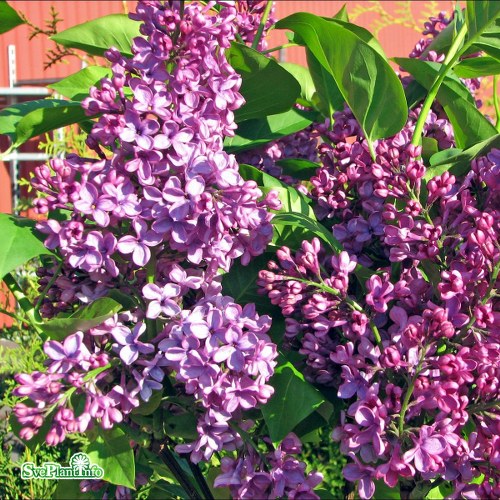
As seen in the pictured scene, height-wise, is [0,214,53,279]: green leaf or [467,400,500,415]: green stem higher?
[0,214,53,279]: green leaf

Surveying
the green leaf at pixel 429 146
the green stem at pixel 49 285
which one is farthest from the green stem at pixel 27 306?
the green leaf at pixel 429 146

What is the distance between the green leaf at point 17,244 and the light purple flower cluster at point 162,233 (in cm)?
4

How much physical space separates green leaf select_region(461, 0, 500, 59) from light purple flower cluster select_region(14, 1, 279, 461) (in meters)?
0.26

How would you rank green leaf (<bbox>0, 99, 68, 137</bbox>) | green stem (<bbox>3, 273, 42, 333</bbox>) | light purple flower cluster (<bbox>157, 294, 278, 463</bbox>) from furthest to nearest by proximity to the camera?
green leaf (<bbox>0, 99, 68, 137</bbox>) < green stem (<bbox>3, 273, 42, 333</bbox>) < light purple flower cluster (<bbox>157, 294, 278, 463</bbox>)

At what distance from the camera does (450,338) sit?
751mm

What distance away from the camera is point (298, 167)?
3.26ft

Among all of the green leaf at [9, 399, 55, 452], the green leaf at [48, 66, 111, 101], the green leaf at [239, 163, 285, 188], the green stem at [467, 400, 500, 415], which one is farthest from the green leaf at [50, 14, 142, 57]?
the green stem at [467, 400, 500, 415]

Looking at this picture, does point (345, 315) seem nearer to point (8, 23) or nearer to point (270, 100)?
point (270, 100)

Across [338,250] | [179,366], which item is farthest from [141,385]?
[338,250]

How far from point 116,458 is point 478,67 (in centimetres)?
62

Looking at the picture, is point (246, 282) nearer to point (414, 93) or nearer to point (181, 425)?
point (181, 425)

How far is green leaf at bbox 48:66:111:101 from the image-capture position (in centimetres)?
96

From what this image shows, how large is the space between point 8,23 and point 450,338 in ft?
2.04

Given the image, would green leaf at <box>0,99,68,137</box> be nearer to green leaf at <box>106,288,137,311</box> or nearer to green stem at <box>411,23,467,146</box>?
green leaf at <box>106,288,137,311</box>
